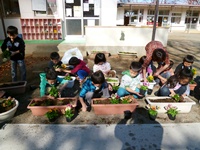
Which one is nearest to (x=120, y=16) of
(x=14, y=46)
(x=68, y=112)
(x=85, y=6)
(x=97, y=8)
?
(x=97, y=8)

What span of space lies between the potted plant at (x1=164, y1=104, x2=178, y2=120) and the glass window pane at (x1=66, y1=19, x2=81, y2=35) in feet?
20.2

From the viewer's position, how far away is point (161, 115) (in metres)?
2.65

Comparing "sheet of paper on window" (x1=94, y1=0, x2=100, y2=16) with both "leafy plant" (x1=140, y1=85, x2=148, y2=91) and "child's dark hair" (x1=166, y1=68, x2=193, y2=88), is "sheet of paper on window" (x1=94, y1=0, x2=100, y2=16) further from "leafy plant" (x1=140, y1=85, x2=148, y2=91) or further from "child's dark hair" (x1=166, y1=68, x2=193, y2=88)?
"child's dark hair" (x1=166, y1=68, x2=193, y2=88)

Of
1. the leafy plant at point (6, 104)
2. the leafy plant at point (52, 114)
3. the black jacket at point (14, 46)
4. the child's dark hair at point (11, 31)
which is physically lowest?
the leafy plant at point (52, 114)

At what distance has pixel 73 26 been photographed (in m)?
7.64

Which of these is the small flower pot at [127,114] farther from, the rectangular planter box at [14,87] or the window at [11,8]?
the window at [11,8]

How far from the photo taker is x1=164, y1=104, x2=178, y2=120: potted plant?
2.46m

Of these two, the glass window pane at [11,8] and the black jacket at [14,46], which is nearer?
the black jacket at [14,46]

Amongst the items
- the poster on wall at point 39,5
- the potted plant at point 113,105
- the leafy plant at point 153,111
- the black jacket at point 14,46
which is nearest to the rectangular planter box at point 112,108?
the potted plant at point 113,105

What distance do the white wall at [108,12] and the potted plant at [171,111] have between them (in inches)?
226

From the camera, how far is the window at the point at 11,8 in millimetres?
7695

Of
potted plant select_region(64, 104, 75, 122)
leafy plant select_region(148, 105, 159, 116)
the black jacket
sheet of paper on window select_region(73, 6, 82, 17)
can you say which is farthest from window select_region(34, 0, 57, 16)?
leafy plant select_region(148, 105, 159, 116)

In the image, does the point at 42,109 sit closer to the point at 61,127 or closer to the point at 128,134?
the point at 61,127

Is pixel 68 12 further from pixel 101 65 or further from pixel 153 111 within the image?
pixel 153 111
